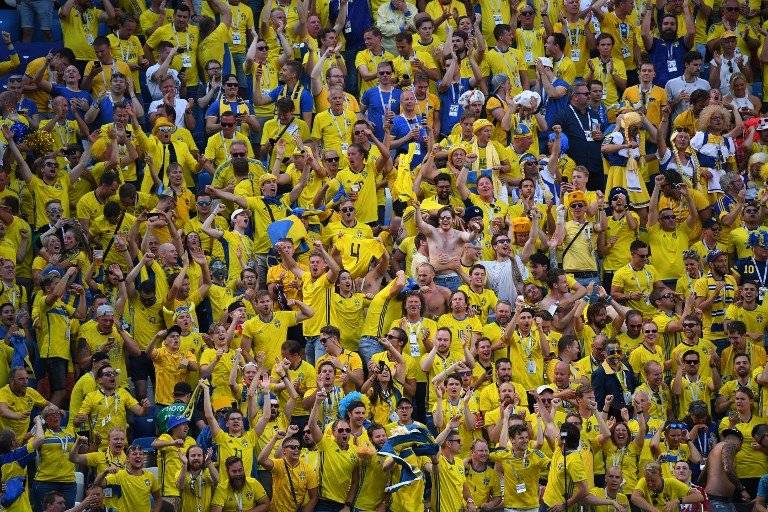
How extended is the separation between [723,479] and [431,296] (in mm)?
3377

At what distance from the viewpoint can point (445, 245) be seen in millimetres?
20578

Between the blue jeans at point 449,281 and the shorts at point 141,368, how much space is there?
3044 millimetres

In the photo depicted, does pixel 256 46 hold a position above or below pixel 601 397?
above

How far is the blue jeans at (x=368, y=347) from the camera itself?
64.7ft

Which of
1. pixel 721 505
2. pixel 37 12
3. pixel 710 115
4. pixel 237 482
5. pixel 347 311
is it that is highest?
pixel 37 12

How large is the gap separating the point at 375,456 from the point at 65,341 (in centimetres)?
351

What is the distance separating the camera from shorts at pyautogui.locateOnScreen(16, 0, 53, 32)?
23.9 metres

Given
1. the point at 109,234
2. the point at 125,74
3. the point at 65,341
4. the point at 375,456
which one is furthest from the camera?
the point at 125,74

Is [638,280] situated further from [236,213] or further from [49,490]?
[49,490]

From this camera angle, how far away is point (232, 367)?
19250 mm

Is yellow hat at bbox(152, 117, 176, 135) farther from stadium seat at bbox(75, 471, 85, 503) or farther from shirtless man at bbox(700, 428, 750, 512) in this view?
shirtless man at bbox(700, 428, 750, 512)

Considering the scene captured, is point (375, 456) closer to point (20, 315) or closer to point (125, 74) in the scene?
point (20, 315)

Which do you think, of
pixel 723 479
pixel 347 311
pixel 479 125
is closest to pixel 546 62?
pixel 479 125

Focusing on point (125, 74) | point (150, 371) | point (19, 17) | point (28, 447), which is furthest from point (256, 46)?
point (28, 447)
